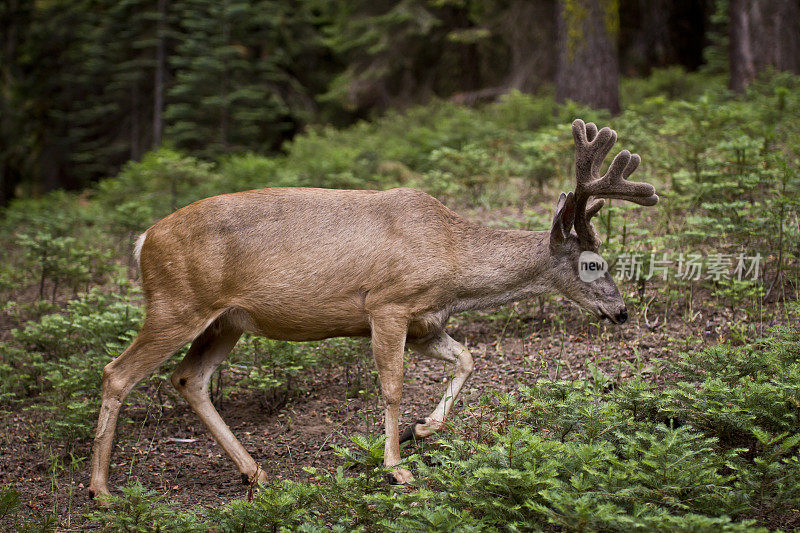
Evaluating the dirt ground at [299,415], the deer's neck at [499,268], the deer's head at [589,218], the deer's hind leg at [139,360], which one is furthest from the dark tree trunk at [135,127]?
the deer's head at [589,218]

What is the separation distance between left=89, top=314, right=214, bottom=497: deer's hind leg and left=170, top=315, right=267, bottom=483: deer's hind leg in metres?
0.35

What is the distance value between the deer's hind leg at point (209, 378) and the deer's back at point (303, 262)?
0.40 meters

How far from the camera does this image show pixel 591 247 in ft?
19.0

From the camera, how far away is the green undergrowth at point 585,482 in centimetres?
372

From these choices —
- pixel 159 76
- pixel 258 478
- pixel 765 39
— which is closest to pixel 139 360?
pixel 258 478

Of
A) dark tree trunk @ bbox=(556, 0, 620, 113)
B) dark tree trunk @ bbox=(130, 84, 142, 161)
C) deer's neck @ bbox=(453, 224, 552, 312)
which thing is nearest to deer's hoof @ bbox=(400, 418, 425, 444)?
deer's neck @ bbox=(453, 224, 552, 312)

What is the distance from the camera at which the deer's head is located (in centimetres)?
543

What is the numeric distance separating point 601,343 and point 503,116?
8.36 m

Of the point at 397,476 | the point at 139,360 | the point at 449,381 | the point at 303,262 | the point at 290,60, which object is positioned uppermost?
the point at 290,60

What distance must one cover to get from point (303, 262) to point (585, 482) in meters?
2.62

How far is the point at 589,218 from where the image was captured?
5.80 metres

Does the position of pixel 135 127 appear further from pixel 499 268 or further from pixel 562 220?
pixel 562 220

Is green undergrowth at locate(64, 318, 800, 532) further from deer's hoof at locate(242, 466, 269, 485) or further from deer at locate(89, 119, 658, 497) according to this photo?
deer at locate(89, 119, 658, 497)

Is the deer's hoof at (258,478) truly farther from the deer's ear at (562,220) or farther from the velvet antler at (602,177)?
the velvet antler at (602,177)
